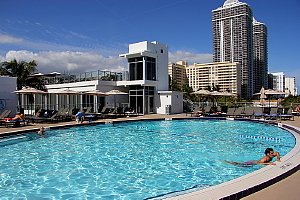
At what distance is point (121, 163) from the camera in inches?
280

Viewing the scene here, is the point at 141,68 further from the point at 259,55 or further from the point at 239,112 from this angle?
the point at 259,55

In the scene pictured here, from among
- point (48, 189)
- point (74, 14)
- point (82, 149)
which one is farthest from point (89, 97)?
point (48, 189)

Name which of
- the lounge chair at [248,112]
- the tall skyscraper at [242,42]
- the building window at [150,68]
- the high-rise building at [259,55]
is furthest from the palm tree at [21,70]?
the high-rise building at [259,55]

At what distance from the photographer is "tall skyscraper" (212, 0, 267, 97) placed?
118 m

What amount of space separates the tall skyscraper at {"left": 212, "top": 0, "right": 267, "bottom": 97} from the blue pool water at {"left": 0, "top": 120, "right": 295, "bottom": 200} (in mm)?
118800

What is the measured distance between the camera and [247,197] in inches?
144

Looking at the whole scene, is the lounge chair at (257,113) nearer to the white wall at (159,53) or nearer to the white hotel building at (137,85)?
the white hotel building at (137,85)

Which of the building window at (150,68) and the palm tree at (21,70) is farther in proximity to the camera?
the palm tree at (21,70)

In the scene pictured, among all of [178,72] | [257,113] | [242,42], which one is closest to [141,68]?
[257,113]

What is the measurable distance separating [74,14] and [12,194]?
48.9ft

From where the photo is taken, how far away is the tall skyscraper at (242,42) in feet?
385

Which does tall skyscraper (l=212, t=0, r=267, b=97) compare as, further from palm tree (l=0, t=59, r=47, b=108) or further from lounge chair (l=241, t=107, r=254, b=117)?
palm tree (l=0, t=59, r=47, b=108)

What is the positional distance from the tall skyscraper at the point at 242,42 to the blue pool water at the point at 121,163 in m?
119

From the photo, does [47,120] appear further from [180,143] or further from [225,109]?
[225,109]
